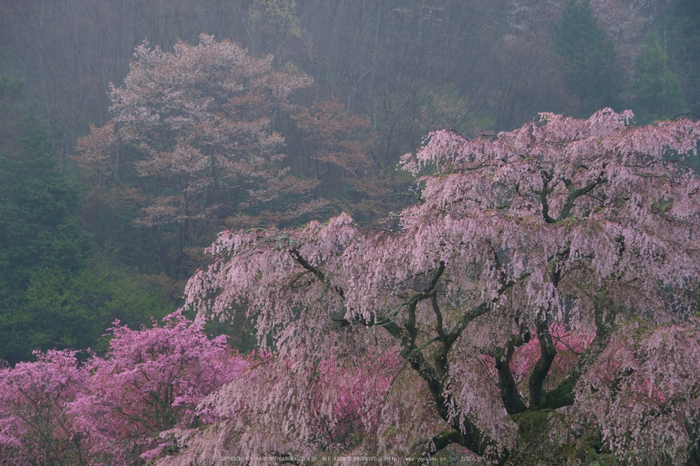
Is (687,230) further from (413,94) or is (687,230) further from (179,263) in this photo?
(413,94)

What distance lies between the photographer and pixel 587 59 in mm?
30734

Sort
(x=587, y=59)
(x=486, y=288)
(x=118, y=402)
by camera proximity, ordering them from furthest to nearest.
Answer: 1. (x=587, y=59)
2. (x=118, y=402)
3. (x=486, y=288)

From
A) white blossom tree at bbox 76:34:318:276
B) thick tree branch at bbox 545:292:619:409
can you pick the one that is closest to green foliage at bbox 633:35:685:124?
white blossom tree at bbox 76:34:318:276

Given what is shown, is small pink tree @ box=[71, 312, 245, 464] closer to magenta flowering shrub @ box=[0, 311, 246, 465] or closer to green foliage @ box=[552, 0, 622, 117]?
magenta flowering shrub @ box=[0, 311, 246, 465]

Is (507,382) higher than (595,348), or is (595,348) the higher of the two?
(595,348)

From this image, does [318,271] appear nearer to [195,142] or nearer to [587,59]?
[195,142]

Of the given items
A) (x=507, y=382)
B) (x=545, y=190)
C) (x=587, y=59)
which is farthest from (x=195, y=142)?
(x=587, y=59)

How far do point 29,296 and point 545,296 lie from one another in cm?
1721

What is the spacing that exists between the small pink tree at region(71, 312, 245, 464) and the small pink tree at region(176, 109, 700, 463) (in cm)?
284

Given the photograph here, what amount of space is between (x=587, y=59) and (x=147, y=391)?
2886 cm

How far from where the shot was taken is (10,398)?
9.95m

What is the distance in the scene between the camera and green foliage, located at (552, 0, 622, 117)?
3030 centimetres

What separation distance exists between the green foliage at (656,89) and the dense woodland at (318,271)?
2.40 m

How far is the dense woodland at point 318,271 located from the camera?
17.4 feet
